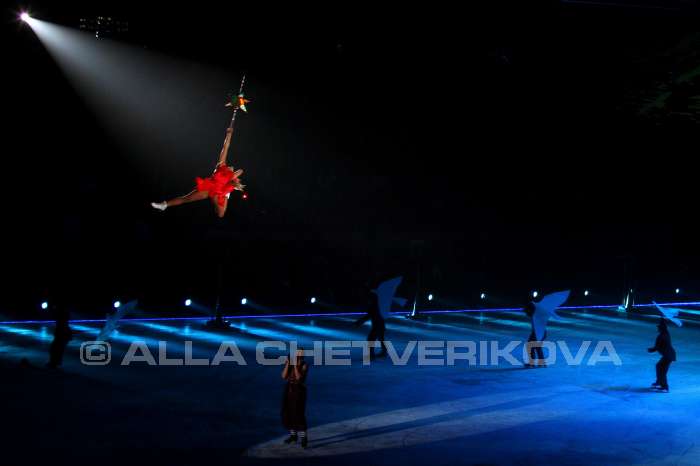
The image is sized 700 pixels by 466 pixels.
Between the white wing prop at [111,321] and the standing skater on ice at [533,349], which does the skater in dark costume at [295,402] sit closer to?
the white wing prop at [111,321]

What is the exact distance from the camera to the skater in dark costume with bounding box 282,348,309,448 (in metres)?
9.57

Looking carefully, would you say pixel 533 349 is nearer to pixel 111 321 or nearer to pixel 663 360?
pixel 663 360

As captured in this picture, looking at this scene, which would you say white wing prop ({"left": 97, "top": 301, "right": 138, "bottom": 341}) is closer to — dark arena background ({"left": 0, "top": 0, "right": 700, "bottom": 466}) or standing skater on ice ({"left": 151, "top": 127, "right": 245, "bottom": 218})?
dark arena background ({"left": 0, "top": 0, "right": 700, "bottom": 466})

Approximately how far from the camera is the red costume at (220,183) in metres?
16.6

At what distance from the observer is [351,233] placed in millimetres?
25188

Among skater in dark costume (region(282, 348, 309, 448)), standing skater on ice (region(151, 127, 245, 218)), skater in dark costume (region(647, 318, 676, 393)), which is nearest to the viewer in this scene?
skater in dark costume (region(282, 348, 309, 448))

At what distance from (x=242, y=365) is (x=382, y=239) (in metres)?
11.9

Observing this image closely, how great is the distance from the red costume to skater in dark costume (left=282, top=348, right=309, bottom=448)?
24.7 feet

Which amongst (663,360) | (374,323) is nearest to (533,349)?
(663,360)

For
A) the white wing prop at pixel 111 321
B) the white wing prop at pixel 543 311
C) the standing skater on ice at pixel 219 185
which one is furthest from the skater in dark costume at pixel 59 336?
the white wing prop at pixel 543 311

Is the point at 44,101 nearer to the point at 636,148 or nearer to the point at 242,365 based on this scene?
the point at 242,365

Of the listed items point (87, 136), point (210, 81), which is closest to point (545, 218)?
point (210, 81)

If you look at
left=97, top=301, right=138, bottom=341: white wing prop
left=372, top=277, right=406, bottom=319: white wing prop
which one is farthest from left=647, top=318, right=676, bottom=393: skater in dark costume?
left=97, top=301, right=138, bottom=341: white wing prop

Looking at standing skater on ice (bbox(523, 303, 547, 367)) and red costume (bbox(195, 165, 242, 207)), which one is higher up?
red costume (bbox(195, 165, 242, 207))
